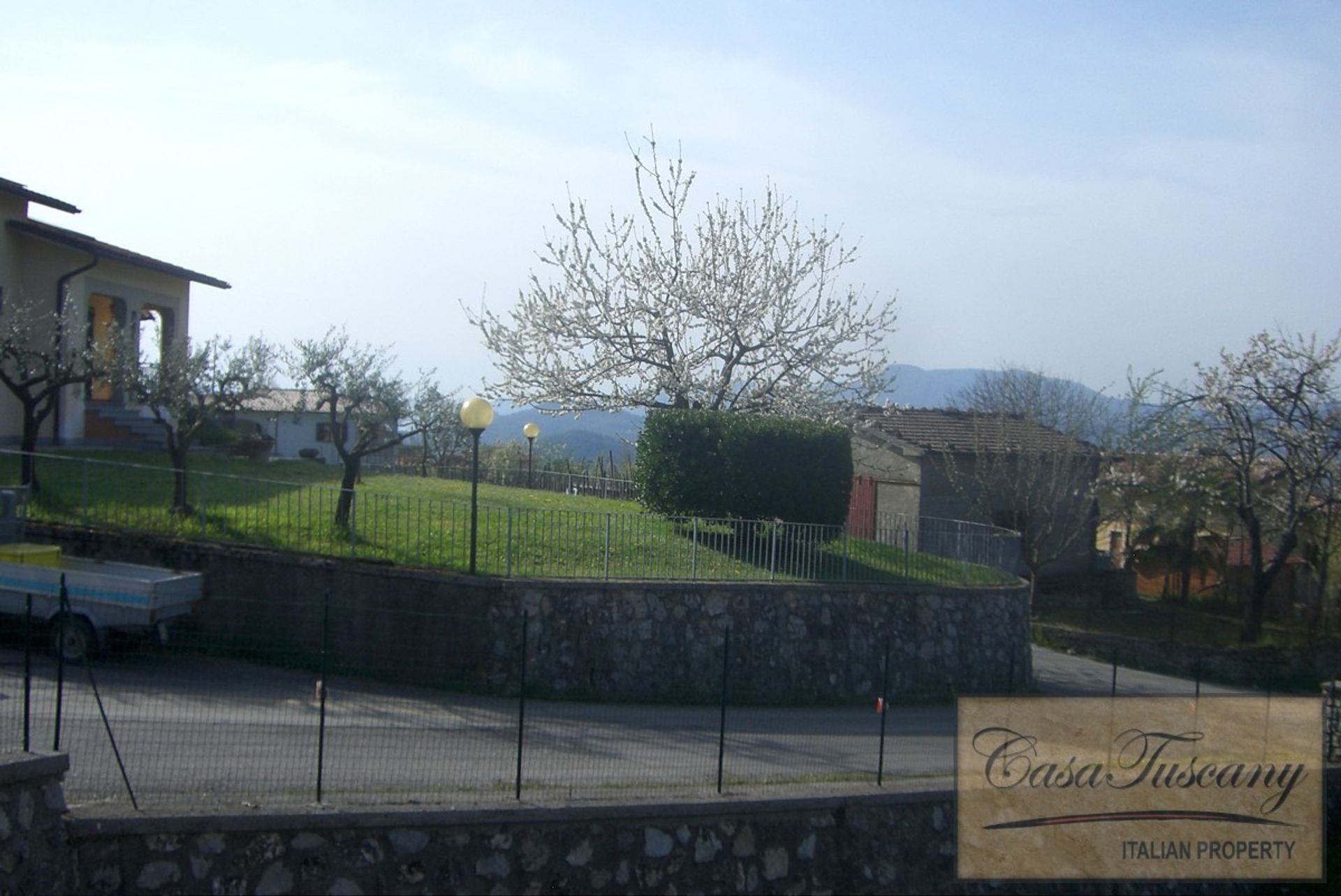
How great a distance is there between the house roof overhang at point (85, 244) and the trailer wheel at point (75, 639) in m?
12.3

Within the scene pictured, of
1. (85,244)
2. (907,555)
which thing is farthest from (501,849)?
(85,244)

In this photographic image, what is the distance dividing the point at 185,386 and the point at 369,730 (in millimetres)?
9281

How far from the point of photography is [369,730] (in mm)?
10672

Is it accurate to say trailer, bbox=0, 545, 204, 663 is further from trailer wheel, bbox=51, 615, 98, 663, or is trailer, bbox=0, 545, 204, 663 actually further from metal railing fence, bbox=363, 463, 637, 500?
metal railing fence, bbox=363, 463, 637, 500

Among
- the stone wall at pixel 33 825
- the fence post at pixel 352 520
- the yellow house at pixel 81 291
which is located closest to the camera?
the stone wall at pixel 33 825

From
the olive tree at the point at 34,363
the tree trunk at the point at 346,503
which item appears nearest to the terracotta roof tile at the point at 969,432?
the tree trunk at the point at 346,503

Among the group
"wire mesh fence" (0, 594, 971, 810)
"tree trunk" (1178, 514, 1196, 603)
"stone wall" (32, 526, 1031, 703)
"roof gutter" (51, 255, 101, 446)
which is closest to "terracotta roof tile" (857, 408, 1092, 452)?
"tree trunk" (1178, 514, 1196, 603)

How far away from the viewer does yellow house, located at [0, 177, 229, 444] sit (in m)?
21.9

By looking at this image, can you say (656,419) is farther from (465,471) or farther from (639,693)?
(465,471)

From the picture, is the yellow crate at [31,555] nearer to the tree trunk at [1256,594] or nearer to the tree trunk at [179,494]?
the tree trunk at [179,494]

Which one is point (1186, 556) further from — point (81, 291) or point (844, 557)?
point (81, 291)

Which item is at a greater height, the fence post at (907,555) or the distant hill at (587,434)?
the distant hill at (587,434)

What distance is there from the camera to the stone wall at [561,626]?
1436 centimetres
